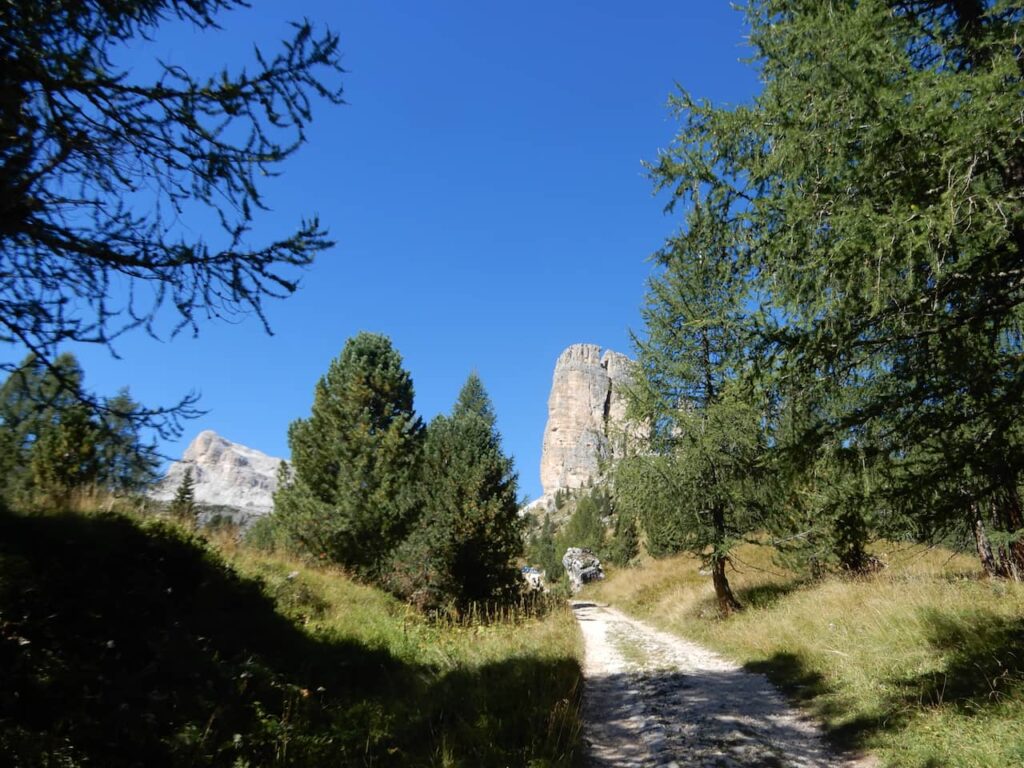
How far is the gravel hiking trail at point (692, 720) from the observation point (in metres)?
4.81

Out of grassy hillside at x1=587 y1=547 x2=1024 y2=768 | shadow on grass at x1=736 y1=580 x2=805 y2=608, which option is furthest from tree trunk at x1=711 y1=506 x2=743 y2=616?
grassy hillside at x1=587 y1=547 x2=1024 y2=768

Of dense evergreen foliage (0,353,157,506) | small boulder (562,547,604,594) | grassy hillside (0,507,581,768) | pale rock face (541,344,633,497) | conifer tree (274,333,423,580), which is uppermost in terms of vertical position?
pale rock face (541,344,633,497)

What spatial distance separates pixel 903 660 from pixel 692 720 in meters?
2.82

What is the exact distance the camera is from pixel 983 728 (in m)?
4.41

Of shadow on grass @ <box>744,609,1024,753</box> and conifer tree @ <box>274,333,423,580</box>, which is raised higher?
conifer tree @ <box>274,333,423,580</box>

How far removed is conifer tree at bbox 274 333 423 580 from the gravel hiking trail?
36.0 ft

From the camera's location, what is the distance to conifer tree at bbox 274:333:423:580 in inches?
760

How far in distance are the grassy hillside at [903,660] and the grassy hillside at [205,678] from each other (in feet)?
9.72

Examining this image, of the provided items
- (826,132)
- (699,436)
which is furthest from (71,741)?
(699,436)

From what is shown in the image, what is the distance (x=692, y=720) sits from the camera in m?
5.78

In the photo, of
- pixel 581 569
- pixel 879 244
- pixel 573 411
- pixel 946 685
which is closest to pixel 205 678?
pixel 879 244

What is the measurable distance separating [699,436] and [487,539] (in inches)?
252

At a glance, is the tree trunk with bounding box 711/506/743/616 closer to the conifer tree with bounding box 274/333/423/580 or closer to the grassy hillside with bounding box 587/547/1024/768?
the grassy hillside with bounding box 587/547/1024/768

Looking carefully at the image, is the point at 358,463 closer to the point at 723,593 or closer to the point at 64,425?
the point at 723,593
